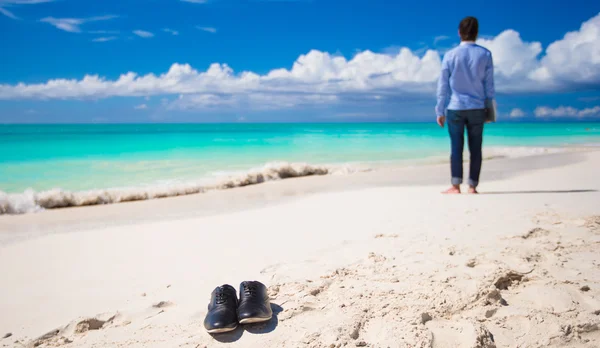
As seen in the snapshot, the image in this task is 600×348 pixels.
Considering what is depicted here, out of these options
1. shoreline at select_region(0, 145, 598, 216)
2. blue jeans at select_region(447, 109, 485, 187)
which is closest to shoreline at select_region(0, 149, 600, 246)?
shoreline at select_region(0, 145, 598, 216)

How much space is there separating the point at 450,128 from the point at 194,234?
3.42 metres

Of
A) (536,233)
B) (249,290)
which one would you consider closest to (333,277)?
(249,290)

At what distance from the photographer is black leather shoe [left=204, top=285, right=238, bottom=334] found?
5.57 ft

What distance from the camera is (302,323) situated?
1.79 meters

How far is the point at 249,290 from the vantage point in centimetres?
190

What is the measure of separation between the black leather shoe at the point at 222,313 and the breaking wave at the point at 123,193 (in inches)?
202

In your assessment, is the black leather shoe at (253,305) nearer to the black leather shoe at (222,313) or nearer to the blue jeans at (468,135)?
the black leather shoe at (222,313)

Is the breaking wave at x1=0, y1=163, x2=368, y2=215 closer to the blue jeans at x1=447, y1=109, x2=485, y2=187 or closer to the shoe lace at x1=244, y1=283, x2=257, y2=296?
the blue jeans at x1=447, y1=109, x2=485, y2=187

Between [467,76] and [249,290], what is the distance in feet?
13.2

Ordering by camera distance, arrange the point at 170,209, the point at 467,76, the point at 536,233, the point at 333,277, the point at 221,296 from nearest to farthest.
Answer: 1. the point at 221,296
2. the point at 333,277
3. the point at 536,233
4. the point at 467,76
5. the point at 170,209

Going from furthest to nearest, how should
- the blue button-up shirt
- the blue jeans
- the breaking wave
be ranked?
the breaking wave, the blue jeans, the blue button-up shirt

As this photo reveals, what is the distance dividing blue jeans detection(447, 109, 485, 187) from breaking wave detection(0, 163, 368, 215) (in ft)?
14.0

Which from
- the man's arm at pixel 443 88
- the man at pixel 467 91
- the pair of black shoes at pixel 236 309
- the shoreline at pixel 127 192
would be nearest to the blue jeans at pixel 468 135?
the man at pixel 467 91

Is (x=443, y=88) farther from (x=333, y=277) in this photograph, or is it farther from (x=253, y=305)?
(x=253, y=305)
